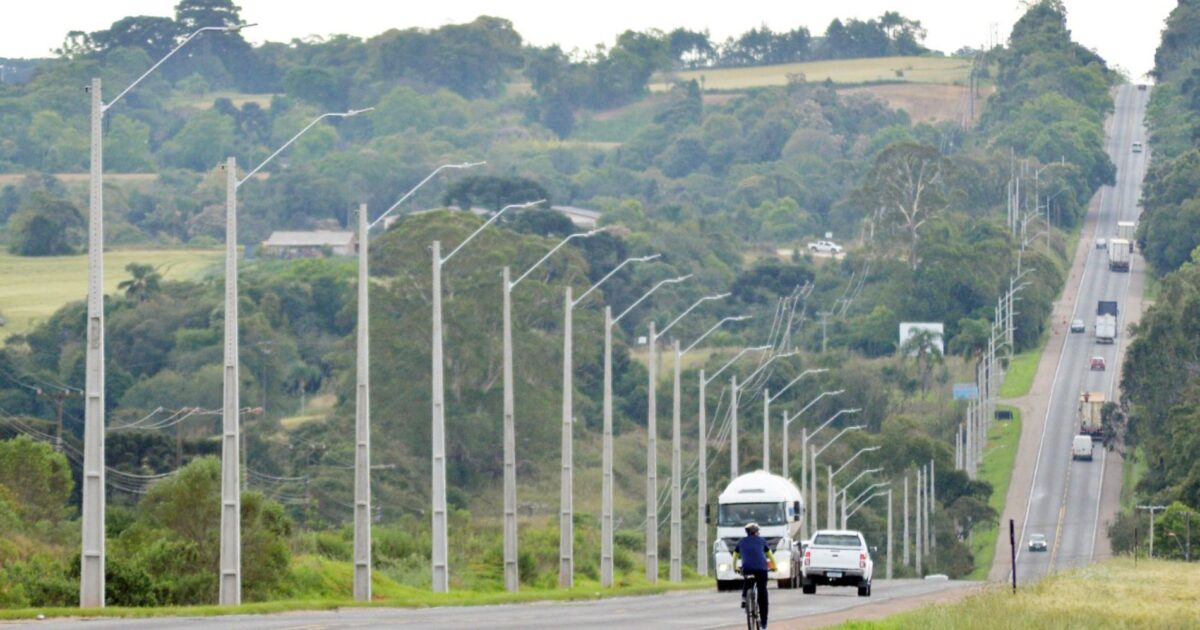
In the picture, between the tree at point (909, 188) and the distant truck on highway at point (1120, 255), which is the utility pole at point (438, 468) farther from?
the distant truck on highway at point (1120, 255)

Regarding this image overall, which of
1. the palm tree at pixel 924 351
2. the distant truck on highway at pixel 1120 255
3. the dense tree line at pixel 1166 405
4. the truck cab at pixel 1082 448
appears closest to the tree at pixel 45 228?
the palm tree at pixel 924 351

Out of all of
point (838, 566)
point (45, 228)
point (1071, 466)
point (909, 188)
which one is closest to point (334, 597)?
point (838, 566)

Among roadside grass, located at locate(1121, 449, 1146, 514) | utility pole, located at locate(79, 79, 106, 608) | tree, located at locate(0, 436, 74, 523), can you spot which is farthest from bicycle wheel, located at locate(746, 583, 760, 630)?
roadside grass, located at locate(1121, 449, 1146, 514)

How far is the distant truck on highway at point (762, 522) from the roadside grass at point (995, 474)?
5766 cm

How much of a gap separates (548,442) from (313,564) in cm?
6306

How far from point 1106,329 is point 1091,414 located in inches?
933

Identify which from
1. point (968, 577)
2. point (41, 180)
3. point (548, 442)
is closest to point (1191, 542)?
point (968, 577)

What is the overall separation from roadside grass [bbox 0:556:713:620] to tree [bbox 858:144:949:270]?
118 meters

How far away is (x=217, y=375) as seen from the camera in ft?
383

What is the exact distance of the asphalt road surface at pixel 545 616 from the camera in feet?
104

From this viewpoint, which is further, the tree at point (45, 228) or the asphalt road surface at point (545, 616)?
the tree at point (45, 228)

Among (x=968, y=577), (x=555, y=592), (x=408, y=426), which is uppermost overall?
(x=555, y=592)

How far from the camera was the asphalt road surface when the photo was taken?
3159 centimetres

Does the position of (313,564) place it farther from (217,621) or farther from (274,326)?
(274,326)
